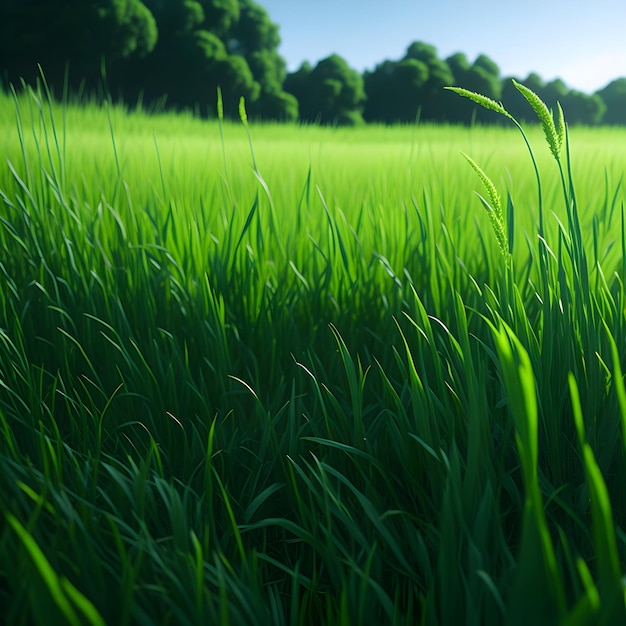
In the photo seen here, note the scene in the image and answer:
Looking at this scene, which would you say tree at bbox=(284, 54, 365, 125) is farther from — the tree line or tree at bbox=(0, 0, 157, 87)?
tree at bbox=(0, 0, 157, 87)

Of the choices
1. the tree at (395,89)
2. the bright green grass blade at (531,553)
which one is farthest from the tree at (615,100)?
the bright green grass blade at (531,553)

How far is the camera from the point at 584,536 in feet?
1.73

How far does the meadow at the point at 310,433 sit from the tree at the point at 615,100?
85.2 feet

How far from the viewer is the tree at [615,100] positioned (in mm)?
23453

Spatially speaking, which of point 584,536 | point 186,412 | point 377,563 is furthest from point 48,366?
point 584,536

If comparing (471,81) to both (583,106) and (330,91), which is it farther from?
(330,91)

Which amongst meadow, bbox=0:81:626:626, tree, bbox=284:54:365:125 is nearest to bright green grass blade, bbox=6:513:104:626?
meadow, bbox=0:81:626:626

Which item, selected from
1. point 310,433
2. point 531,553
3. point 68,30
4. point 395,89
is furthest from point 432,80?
point 531,553

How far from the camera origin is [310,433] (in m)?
0.73

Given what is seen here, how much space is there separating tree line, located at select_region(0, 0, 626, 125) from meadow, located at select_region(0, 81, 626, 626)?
925 centimetres

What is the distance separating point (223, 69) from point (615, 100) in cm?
1623

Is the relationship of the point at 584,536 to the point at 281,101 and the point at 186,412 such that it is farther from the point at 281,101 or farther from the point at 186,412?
the point at 281,101

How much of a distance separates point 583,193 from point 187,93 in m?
15.6

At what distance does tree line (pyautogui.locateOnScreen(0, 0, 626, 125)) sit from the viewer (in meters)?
13.6
